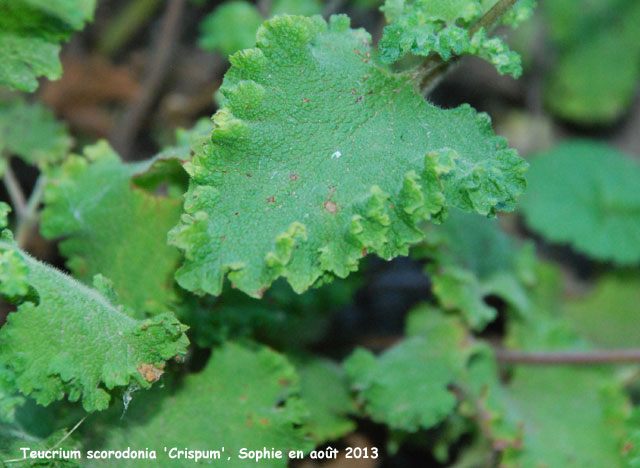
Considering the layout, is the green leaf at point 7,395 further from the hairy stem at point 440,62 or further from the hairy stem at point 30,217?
the hairy stem at point 440,62

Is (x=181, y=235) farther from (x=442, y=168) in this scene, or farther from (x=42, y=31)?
(x=42, y=31)

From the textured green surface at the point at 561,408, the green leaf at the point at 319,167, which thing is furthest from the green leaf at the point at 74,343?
the textured green surface at the point at 561,408

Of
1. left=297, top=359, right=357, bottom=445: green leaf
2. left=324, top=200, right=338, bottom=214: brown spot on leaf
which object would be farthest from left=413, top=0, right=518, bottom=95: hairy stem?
left=297, top=359, right=357, bottom=445: green leaf

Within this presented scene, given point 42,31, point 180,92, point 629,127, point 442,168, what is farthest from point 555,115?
point 42,31

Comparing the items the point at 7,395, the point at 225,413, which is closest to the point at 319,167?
the point at 225,413

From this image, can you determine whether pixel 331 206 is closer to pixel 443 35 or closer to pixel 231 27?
pixel 443 35

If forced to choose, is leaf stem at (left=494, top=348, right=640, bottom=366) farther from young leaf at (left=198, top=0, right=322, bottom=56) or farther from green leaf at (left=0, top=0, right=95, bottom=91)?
green leaf at (left=0, top=0, right=95, bottom=91)
